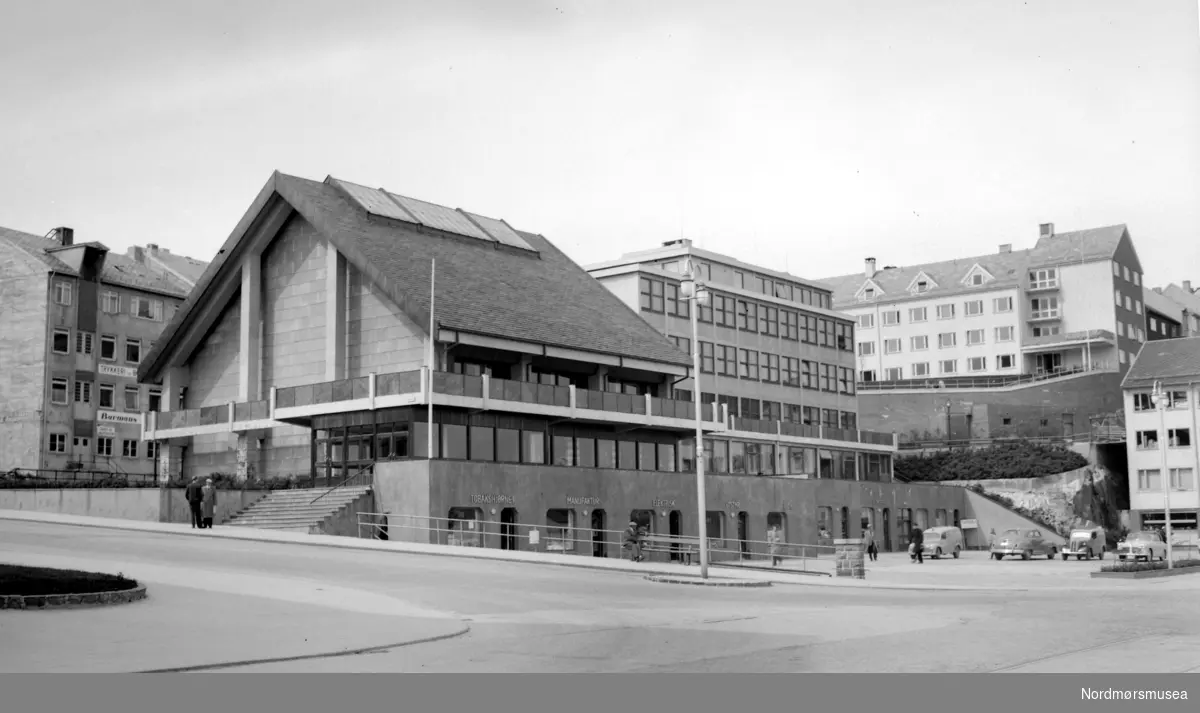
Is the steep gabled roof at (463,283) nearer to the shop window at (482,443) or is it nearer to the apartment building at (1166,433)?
the shop window at (482,443)

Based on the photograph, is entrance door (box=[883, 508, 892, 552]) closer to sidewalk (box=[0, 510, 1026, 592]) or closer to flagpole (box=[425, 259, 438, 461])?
flagpole (box=[425, 259, 438, 461])

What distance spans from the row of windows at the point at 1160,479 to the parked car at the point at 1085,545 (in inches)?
921

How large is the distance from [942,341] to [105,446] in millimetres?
69836

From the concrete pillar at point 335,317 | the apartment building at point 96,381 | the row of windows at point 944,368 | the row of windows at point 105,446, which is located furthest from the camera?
the row of windows at point 944,368

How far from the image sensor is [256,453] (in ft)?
166

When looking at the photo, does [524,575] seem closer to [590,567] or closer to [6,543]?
Answer: [590,567]

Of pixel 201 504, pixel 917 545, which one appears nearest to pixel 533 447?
pixel 201 504

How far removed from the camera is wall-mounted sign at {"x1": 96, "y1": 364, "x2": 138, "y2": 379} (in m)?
67.7

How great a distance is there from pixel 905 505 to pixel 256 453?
37.5m

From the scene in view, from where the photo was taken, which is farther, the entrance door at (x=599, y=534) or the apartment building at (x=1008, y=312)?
the apartment building at (x=1008, y=312)

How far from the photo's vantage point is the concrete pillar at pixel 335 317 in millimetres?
49625

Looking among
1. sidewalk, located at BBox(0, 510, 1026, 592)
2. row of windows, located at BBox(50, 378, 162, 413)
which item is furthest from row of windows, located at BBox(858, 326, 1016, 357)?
sidewalk, located at BBox(0, 510, 1026, 592)

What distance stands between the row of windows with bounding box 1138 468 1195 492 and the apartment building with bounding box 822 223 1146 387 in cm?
1621

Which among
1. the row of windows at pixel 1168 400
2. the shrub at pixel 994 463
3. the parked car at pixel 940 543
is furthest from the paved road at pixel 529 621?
the row of windows at pixel 1168 400
